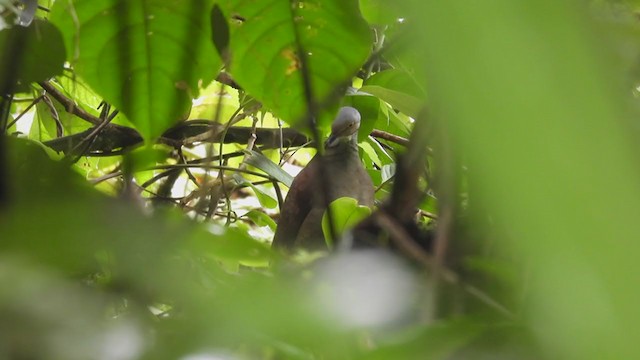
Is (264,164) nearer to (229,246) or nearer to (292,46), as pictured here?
(292,46)

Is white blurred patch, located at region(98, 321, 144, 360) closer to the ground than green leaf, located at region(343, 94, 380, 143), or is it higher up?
closer to the ground

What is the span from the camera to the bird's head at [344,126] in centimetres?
99

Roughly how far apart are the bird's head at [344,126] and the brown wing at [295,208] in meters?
0.06

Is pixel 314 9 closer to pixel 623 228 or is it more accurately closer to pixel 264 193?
pixel 623 228

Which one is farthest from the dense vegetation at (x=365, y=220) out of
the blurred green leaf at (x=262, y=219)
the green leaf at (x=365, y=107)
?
the blurred green leaf at (x=262, y=219)

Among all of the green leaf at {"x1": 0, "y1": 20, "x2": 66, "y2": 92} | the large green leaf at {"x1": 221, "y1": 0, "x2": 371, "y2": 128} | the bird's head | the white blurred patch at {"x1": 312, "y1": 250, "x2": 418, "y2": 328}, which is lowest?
the white blurred patch at {"x1": 312, "y1": 250, "x2": 418, "y2": 328}

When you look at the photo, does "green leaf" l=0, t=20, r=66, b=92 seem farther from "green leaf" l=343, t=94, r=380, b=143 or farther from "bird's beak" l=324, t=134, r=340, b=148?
"bird's beak" l=324, t=134, r=340, b=148

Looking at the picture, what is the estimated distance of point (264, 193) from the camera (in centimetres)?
119

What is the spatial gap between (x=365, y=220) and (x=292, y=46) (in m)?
0.17

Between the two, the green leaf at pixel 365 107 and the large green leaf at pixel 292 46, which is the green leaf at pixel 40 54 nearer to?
the large green leaf at pixel 292 46

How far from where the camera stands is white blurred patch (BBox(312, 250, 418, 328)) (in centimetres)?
22

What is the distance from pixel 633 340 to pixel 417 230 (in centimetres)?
28

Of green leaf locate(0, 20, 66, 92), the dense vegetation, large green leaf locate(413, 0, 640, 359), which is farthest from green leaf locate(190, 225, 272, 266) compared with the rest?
green leaf locate(0, 20, 66, 92)

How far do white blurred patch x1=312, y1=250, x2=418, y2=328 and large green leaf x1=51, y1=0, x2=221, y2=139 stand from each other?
238 millimetres
